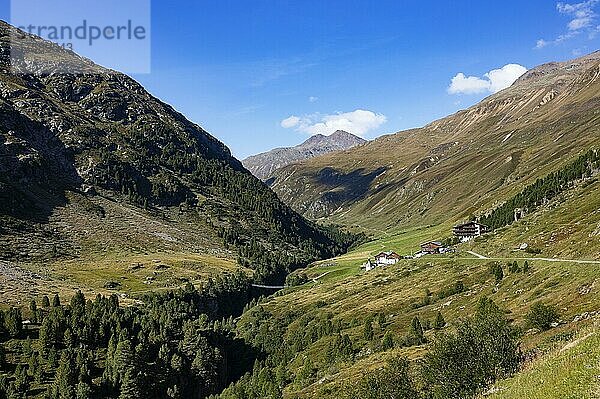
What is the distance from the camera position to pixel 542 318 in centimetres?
7462

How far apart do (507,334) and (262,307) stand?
464 feet

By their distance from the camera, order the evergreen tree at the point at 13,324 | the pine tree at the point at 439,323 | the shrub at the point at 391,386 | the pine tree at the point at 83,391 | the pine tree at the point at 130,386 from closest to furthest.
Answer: the shrub at the point at 391,386 → the pine tree at the point at 83,391 → the pine tree at the point at 130,386 → the evergreen tree at the point at 13,324 → the pine tree at the point at 439,323

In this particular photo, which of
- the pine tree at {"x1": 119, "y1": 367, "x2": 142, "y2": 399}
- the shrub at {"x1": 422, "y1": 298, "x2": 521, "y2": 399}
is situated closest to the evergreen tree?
the pine tree at {"x1": 119, "y1": 367, "x2": 142, "y2": 399}

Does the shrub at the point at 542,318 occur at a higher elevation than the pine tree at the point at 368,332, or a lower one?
higher

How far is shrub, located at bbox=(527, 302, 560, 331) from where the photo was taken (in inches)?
A: 2896

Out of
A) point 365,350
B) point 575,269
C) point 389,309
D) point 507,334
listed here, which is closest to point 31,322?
point 365,350

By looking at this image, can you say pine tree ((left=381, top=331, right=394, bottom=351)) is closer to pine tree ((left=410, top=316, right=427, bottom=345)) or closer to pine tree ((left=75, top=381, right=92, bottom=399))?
pine tree ((left=410, top=316, right=427, bottom=345))

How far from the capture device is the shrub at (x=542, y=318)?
73562mm

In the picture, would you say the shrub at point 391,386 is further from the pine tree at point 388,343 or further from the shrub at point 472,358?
the pine tree at point 388,343

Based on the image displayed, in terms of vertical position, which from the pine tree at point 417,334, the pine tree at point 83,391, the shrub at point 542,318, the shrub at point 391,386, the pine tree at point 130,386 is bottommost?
the pine tree at point 130,386

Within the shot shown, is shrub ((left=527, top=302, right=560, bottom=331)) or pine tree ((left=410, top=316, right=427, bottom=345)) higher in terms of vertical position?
shrub ((left=527, top=302, right=560, bottom=331))

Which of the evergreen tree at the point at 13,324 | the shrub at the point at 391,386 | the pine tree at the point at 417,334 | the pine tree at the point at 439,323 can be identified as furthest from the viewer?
the pine tree at the point at 439,323

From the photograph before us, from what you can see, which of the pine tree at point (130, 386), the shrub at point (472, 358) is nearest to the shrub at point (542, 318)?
the shrub at point (472, 358)

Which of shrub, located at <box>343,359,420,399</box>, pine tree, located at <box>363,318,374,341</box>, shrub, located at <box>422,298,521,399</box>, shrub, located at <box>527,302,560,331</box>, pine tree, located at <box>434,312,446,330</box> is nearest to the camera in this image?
shrub, located at <box>422,298,521,399</box>
